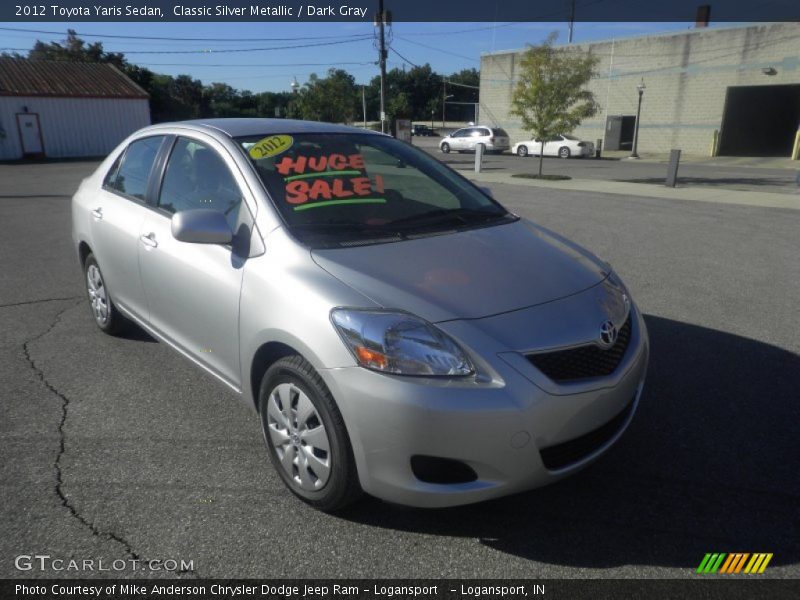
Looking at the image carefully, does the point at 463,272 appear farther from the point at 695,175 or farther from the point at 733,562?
the point at 695,175

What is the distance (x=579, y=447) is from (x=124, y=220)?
3132 mm

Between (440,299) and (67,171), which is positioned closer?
(440,299)

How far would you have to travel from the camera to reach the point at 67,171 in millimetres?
21953

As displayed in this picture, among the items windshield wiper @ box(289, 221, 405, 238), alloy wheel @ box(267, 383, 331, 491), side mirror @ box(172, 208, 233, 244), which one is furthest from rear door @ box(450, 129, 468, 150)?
alloy wheel @ box(267, 383, 331, 491)

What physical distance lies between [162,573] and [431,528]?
107 cm

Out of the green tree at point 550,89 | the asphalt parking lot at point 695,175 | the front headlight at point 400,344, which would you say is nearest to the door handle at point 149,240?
the front headlight at point 400,344

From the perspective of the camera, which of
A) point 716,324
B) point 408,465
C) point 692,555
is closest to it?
point 408,465

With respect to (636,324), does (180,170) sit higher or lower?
higher

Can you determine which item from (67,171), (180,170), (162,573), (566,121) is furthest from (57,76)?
(162,573)

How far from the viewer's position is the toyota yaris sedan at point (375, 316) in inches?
88.3

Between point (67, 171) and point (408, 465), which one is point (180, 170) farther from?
point (67, 171)

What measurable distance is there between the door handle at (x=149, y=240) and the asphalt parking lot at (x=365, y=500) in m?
0.82

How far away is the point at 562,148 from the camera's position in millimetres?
32125

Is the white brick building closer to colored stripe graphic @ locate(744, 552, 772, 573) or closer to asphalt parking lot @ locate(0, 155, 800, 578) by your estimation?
asphalt parking lot @ locate(0, 155, 800, 578)
